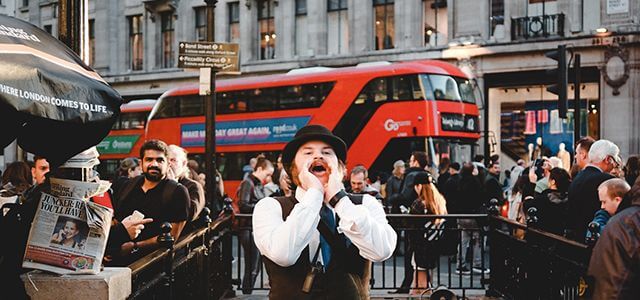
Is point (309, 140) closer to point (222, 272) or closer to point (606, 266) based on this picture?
point (606, 266)

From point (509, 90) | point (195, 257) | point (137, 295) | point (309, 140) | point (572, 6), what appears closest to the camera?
point (309, 140)

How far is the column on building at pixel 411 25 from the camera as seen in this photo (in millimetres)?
29438

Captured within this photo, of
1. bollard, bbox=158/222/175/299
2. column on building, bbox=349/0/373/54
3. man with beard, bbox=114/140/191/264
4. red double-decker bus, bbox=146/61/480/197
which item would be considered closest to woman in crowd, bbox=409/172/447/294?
man with beard, bbox=114/140/191/264

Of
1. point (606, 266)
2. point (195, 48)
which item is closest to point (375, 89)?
point (195, 48)

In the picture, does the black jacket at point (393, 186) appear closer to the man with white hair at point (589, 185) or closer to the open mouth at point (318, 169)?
the man with white hair at point (589, 185)

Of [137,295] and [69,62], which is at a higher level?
[69,62]

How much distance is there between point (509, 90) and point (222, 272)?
2168 centimetres

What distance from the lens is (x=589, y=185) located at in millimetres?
Answer: 6992

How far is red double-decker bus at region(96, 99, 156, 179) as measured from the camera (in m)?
28.5

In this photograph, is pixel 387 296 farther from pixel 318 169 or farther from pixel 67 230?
pixel 67 230

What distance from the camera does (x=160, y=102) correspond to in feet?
86.2

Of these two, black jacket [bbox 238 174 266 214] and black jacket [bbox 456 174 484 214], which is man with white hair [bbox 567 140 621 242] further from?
black jacket [bbox 456 174 484 214]

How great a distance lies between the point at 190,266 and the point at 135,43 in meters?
35.1

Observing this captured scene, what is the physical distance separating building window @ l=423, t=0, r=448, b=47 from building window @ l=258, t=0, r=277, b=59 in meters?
7.87
